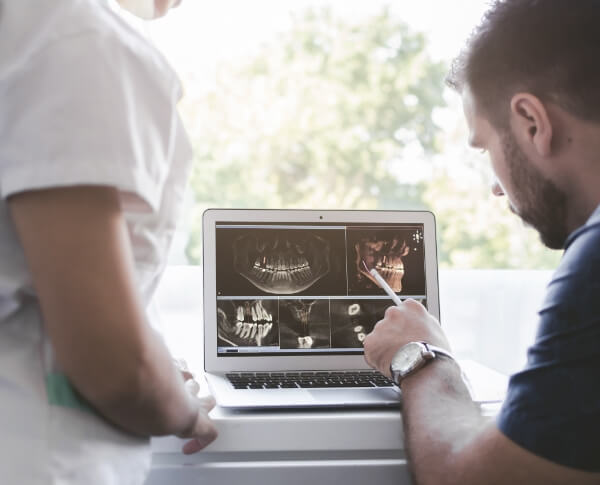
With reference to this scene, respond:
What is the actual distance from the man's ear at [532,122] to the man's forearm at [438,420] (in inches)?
14.6

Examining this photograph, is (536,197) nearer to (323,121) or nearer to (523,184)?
(523,184)

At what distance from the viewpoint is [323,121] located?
30.8 feet

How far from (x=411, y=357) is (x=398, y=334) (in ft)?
0.31

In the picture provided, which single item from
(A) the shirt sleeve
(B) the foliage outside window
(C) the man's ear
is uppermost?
(A) the shirt sleeve

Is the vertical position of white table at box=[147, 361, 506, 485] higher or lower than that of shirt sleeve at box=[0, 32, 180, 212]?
lower

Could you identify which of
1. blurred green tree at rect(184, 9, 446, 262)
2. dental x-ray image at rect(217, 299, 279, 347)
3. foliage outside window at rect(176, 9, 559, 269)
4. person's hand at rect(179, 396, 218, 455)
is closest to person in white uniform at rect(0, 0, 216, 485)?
person's hand at rect(179, 396, 218, 455)

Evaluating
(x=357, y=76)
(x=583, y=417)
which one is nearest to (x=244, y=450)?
(x=583, y=417)

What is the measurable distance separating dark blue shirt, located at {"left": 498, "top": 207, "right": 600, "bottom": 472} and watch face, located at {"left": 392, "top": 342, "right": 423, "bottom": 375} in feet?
0.89

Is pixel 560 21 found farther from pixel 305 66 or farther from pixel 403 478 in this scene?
pixel 305 66

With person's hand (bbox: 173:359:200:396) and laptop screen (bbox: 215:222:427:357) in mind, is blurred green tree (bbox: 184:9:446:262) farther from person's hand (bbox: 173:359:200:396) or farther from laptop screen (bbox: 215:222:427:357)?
person's hand (bbox: 173:359:200:396)

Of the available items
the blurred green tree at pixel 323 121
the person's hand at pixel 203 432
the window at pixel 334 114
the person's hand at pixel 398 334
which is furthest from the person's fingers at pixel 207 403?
the blurred green tree at pixel 323 121

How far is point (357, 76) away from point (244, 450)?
915cm

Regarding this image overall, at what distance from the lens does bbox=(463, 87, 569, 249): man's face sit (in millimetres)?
1035

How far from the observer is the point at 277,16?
958cm
